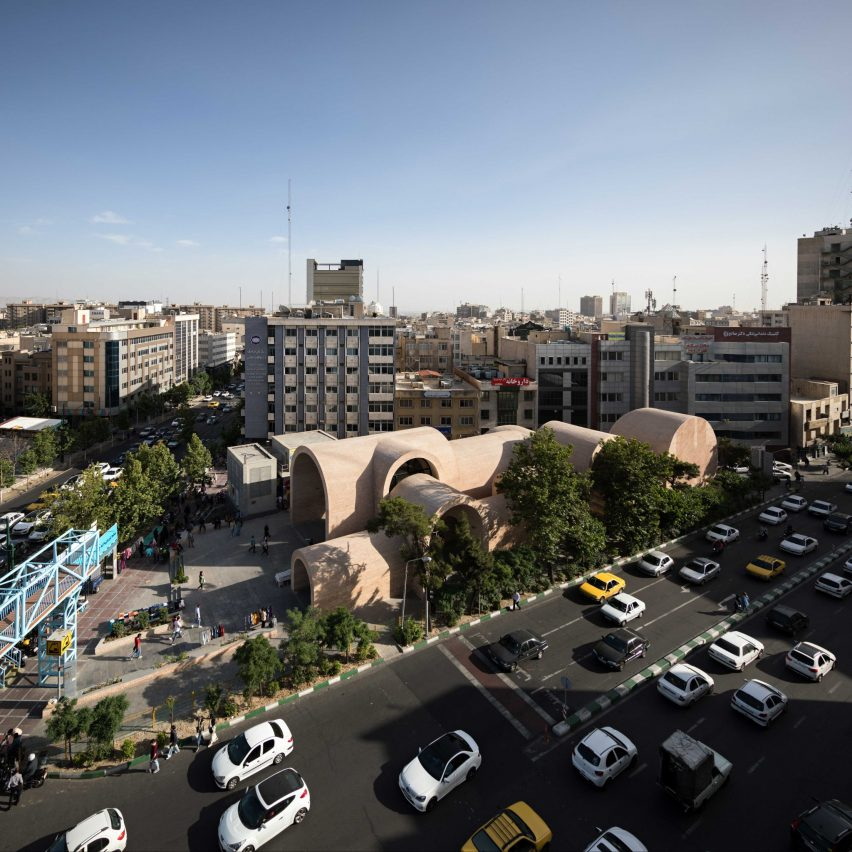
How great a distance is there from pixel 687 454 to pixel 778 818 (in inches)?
1263

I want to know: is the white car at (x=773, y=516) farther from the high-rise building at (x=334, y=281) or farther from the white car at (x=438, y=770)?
the high-rise building at (x=334, y=281)

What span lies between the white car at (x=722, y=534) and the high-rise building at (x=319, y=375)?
1512 inches

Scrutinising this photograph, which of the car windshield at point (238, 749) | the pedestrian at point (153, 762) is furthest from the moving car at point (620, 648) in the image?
the pedestrian at point (153, 762)

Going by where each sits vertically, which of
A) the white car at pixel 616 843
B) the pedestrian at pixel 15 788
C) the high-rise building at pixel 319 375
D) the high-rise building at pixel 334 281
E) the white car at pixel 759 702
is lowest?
the pedestrian at pixel 15 788

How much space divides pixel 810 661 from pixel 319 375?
54.4m

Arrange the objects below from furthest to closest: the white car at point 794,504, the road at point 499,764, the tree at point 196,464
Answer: the tree at point 196,464 → the white car at point 794,504 → the road at point 499,764

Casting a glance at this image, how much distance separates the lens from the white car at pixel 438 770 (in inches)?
699

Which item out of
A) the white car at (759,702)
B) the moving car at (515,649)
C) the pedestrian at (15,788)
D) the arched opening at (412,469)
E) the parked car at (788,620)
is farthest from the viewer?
the arched opening at (412,469)

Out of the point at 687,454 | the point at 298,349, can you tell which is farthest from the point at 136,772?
the point at 298,349

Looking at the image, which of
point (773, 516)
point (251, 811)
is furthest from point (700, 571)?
point (251, 811)

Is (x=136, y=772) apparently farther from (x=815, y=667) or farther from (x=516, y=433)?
(x=516, y=433)

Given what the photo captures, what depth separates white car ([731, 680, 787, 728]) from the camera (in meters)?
21.2

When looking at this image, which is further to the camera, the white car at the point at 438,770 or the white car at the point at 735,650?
the white car at the point at 735,650

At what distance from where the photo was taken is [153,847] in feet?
54.9
